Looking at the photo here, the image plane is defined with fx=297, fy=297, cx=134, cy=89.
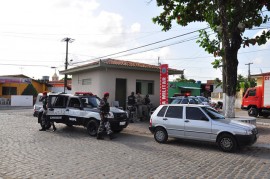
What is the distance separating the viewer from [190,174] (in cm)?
698

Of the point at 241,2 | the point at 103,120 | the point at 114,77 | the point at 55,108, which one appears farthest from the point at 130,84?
the point at 241,2

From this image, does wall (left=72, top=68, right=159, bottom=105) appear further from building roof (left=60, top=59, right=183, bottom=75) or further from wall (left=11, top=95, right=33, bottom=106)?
wall (left=11, top=95, right=33, bottom=106)

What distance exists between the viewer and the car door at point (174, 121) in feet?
36.2

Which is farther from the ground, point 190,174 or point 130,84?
point 130,84

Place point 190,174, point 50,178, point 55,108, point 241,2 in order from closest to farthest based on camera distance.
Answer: point 50,178, point 190,174, point 241,2, point 55,108

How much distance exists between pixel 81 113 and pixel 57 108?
5.53ft

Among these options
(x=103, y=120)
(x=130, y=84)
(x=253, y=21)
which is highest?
(x=253, y=21)

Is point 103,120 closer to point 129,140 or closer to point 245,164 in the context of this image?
point 129,140

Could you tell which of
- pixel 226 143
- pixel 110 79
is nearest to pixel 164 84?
pixel 110 79

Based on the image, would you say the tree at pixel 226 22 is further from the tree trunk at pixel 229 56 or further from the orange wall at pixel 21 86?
the orange wall at pixel 21 86

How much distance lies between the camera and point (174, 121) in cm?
1123

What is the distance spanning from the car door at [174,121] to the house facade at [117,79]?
26.4ft

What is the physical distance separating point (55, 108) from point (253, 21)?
10064 millimetres

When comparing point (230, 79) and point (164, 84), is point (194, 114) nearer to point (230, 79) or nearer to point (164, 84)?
point (230, 79)
